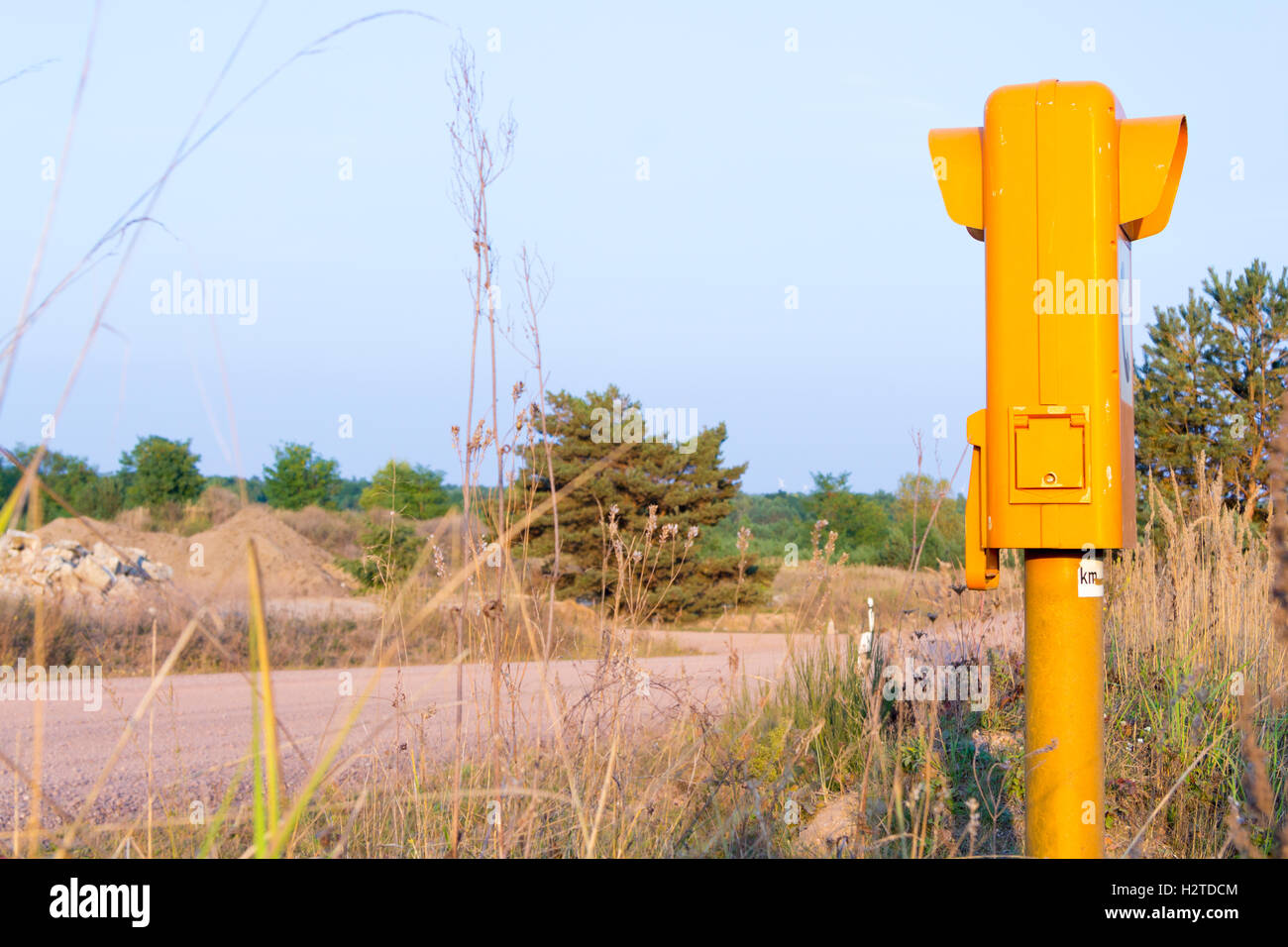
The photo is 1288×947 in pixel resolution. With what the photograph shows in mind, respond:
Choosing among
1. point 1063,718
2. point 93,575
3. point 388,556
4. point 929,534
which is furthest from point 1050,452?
point 93,575

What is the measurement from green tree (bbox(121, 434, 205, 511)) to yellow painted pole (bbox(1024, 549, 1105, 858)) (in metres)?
25.4

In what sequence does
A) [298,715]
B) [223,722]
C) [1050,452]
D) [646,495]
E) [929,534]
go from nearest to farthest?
[1050,452], [223,722], [298,715], [929,534], [646,495]

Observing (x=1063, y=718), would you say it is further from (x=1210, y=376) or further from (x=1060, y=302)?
(x=1210, y=376)

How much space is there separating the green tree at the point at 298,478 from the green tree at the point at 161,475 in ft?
6.50

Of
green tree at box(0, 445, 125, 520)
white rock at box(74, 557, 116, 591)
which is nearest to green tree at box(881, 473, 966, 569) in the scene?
white rock at box(74, 557, 116, 591)

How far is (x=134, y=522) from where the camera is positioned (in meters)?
22.5

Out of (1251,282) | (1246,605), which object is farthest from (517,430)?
(1251,282)

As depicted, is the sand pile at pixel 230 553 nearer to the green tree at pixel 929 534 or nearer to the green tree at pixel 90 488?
the green tree at pixel 90 488

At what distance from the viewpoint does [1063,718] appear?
82.6 inches

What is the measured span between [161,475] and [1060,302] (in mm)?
26165

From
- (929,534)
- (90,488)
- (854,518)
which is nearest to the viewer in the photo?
(929,534)

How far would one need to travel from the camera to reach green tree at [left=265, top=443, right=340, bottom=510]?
2562cm
